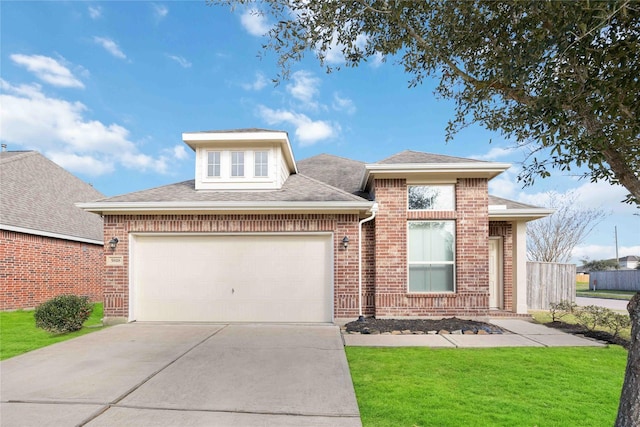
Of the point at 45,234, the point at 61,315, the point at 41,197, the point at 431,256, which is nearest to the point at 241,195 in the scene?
the point at 61,315

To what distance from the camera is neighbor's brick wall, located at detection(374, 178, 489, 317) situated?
932cm

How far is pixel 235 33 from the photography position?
6.86 meters

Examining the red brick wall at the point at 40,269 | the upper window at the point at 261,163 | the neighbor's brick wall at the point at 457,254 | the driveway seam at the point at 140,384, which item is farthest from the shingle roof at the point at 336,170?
the red brick wall at the point at 40,269

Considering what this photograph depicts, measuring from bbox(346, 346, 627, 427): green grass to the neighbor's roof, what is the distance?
12.0ft

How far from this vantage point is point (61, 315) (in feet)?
25.9

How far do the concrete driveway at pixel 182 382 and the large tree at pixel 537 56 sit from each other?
10.9 ft

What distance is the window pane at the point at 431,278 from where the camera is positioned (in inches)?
373

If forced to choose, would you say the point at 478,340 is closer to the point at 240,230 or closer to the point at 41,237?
the point at 240,230

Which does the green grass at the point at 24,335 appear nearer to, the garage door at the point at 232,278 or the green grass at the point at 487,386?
the garage door at the point at 232,278

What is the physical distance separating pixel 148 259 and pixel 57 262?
7.39 meters

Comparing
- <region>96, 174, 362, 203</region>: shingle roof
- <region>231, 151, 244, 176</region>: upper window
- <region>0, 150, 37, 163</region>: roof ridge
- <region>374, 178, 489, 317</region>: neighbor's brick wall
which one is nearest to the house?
<region>374, 178, 489, 317</region>: neighbor's brick wall

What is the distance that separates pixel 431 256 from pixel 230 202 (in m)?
5.65

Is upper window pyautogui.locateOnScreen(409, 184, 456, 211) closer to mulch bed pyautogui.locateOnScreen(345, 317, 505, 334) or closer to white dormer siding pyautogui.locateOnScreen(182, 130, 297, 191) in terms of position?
mulch bed pyautogui.locateOnScreen(345, 317, 505, 334)

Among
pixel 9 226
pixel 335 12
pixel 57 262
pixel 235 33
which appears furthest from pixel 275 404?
pixel 57 262
